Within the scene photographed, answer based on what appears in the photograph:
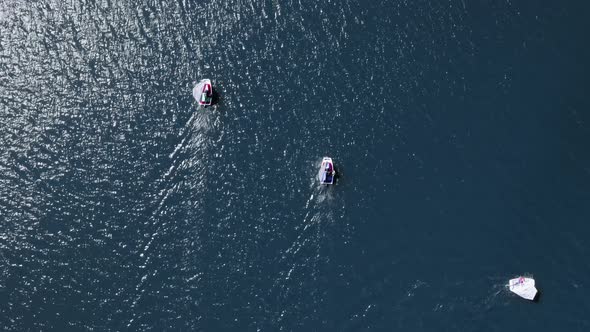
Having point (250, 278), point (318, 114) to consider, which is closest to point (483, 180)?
point (318, 114)

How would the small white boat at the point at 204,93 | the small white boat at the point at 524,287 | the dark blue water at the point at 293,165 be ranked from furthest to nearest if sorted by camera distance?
the small white boat at the point at 204,93, the small white boat at the point at 524,287, the dark blue water at the point at 293,165

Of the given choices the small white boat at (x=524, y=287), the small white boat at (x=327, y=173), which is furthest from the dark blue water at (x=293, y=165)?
the small white boat at (x=327, y=173)

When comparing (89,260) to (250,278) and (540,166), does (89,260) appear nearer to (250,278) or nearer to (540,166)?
(250,278)

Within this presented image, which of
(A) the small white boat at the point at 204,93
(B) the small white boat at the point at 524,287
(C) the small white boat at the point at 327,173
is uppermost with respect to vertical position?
(A) the small white boat at the point at 204,93

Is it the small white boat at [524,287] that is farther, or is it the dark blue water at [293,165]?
the small white boat at [524,287]

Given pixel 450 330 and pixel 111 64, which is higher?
pixel 111 64

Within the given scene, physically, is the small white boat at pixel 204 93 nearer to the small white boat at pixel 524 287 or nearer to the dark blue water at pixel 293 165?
the dark blue water at pixel 293 165
